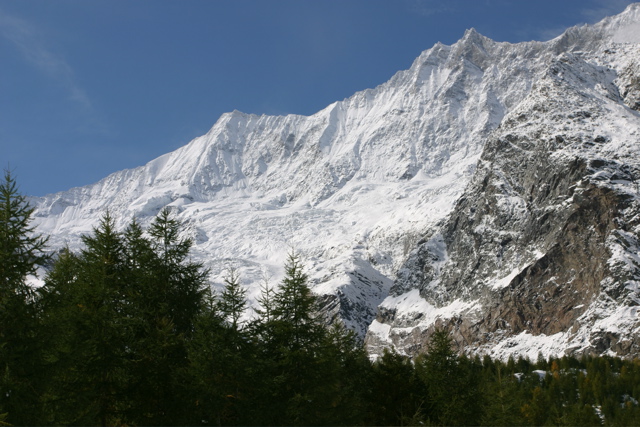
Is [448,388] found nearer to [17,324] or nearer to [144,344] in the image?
[144,344]

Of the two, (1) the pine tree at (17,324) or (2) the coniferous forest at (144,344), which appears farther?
(2) the coniferous forest at (144,344)

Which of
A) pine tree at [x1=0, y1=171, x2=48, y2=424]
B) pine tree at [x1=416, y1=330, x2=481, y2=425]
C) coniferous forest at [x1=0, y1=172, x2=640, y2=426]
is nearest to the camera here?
pine tree at [x1=0, y1=171, x2=48, y2=424]

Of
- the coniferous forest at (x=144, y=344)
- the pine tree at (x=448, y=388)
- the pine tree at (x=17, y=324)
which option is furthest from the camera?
the pine tree at (x=448, y=388)

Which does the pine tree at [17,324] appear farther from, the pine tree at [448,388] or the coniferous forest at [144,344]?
the pine tree at [448,388]

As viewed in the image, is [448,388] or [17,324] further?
[448,388]

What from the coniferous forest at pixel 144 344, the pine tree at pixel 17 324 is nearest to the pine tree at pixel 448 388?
the coniferous forest at pixel 144 344

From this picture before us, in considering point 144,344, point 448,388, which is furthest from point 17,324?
point 448,388

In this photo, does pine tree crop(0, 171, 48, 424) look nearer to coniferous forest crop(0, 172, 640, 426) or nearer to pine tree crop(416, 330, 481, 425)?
coniferous forest crop(0, 172, 640, 426)

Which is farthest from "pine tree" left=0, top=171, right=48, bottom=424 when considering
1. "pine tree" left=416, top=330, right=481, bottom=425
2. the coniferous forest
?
"pine tree" left=416, top=330, right=481, bottom=425

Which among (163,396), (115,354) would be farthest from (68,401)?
(163,396)

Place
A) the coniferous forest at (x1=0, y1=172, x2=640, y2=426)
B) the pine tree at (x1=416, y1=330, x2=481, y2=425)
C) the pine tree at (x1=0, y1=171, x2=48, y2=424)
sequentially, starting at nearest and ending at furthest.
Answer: the pine tree at (x1=0, y1=171, x2=48, y2=424) → the coniferous forest at (x1=0, y1=172, x2=640, y2=426) → the pine tree at (x1=416, y1=330, x2=481, y2=425)

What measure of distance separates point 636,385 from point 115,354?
119m

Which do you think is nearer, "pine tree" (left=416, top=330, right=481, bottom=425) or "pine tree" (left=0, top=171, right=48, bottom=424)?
"pine tree" (left=0, top=171, right=48, bottom=424)

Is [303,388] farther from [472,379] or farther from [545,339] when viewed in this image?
[545,339]
